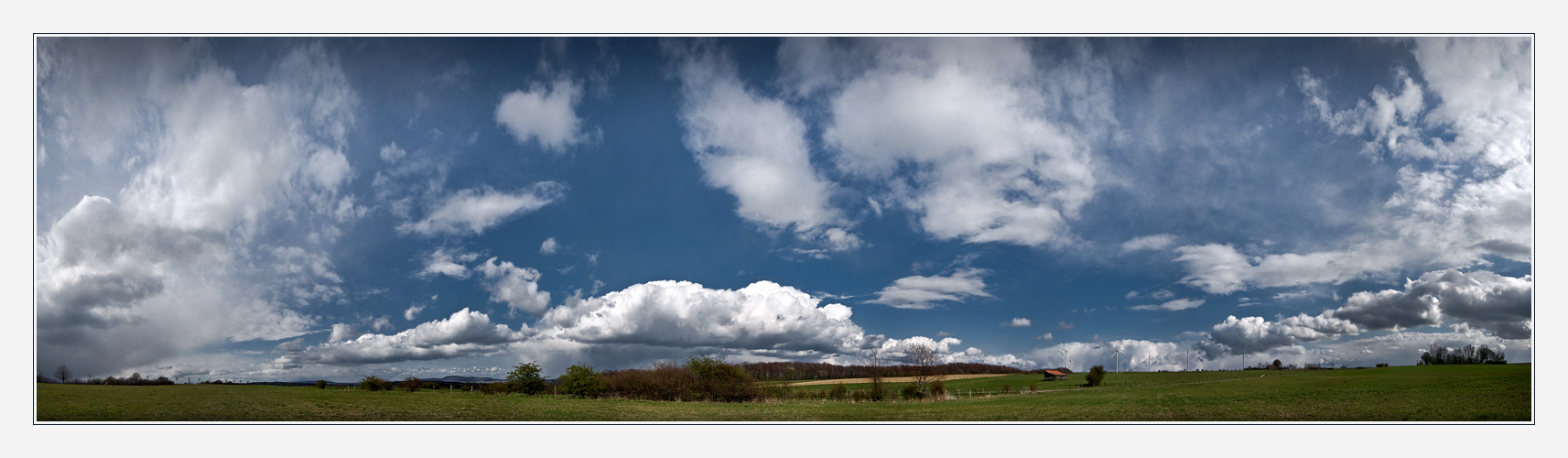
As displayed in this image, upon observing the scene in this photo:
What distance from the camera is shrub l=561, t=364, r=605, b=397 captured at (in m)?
61.2

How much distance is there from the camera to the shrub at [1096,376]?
97.8 meters

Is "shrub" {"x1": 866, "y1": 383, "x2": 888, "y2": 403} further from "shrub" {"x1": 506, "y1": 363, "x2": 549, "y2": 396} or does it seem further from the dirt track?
"shrub" {"x1": 506, "y1": 363, "x2": 549, "y2": 396}

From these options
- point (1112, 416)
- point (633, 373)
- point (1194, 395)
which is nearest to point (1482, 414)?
point (1112, 416)

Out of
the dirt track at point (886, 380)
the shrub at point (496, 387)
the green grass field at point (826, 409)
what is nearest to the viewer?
the green grass field at point (826, 409)

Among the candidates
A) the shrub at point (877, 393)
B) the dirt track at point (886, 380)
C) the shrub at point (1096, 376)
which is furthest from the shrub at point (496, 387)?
the shrub at point (1096, 376)

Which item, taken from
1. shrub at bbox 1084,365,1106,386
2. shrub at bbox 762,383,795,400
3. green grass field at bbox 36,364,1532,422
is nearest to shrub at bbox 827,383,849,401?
shrub at bbox 762,383,795,400

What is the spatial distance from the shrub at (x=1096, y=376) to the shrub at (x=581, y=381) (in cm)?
7063

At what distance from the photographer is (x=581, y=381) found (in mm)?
61875

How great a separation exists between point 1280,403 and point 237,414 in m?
55.4

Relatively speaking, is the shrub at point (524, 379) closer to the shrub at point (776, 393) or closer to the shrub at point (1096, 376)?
the shrub at point (776, 393)

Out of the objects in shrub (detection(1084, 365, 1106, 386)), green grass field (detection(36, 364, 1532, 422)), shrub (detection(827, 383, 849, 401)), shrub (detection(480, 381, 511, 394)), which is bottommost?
shrub (detection(1084, 365, 1106, 386))

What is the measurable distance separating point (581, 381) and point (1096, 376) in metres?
74.9

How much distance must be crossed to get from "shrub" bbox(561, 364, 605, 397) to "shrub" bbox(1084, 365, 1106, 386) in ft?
232
